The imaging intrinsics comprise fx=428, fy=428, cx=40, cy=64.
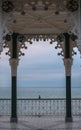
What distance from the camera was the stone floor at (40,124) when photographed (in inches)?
483

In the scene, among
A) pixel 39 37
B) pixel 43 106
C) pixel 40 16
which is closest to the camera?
pixel 40 16

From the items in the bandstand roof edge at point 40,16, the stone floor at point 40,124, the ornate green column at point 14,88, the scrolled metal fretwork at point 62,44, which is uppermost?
the bandstand roof edge at point 40,16

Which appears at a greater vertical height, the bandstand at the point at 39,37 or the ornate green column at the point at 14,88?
the bandstand at the point at 39,37

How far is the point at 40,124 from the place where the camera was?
1310 centimetres

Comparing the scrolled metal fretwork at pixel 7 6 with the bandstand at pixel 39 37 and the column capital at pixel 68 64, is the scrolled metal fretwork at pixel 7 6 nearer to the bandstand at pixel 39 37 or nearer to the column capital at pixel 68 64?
the bandstand at pixel 39 37

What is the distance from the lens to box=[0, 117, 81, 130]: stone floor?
12.3 m

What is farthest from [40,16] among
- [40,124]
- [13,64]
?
[40,124]

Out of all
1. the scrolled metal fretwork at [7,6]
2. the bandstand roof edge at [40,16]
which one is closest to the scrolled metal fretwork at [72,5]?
the bandstand roof edge at [40,16]

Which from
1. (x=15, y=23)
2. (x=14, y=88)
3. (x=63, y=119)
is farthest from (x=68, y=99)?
(x=15, y=23)

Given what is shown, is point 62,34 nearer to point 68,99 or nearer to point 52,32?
point 52,32

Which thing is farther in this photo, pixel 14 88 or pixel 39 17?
pixel 14 88

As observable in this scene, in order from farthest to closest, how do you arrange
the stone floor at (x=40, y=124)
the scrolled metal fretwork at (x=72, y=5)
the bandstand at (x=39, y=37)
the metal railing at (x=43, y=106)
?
the metal railing at (x=43, y=106), the bandstand at (x=39, y=37), the stone floor at (x=40, y=124), the scrolled metal fretwork at (x=72, y=5)

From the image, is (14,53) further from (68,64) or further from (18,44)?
(68,64)

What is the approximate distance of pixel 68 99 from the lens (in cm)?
1408
